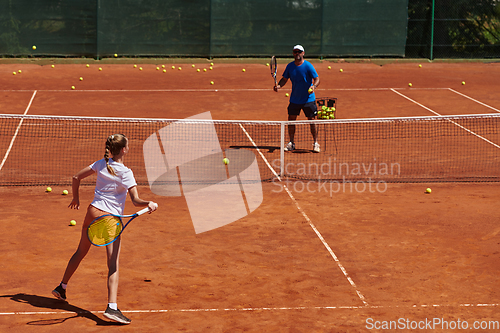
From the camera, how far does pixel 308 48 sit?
2362cm

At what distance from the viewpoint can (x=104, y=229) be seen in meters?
5.81

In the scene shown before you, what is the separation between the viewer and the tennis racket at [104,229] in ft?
19.0

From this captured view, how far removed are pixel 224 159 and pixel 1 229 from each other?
4671 mm

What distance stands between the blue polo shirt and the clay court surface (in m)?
2.40

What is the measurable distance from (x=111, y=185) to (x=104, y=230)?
42 centimetres

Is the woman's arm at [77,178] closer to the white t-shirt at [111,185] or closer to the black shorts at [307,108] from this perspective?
the white t-shirt at [111,185]

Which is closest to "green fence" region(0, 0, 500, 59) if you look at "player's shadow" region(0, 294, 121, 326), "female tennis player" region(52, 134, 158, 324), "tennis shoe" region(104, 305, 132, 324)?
"player's shadow" region(0, 294, 121, 326)

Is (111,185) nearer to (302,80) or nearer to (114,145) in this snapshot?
(114,145)

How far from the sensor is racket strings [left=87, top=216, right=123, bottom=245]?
5793 millimetres

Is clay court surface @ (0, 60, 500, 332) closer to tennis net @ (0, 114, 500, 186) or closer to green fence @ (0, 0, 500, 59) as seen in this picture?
tennis net @ (0, 114, 500, 186)

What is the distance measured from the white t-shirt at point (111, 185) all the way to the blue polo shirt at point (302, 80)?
6949 millimetres

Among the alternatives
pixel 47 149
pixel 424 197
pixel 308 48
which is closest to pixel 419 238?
pixel 424 197

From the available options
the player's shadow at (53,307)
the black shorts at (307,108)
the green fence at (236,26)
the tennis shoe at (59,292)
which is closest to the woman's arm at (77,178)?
the tennis shoe at (59,292)

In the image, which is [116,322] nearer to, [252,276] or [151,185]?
[252,276]
